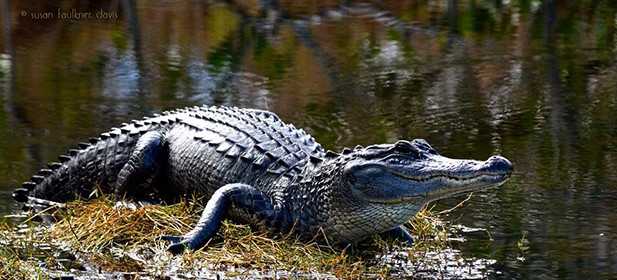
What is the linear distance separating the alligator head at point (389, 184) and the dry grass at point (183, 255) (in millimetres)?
Result: 163

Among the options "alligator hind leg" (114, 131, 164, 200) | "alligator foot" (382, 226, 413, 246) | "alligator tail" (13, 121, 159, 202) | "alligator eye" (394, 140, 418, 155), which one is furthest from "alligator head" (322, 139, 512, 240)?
"alligator tail" (13, 121, 159, 202)

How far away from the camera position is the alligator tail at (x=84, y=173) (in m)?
6.88

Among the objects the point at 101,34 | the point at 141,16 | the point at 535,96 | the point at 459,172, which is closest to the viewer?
the point at 459,172

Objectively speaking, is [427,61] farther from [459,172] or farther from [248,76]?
[459,172]

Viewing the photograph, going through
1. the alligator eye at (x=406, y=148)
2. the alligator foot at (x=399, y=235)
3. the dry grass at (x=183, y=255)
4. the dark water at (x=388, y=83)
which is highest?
the alligator eye at (x=406, y=148)

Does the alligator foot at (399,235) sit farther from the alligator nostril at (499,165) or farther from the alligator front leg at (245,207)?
the alligator nostril at (499,165)

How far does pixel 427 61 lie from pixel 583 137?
2.87 m

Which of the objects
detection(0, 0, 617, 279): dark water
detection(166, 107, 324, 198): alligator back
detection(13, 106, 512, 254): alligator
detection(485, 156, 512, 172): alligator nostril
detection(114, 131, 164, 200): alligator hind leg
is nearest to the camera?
detection(485, 156, 512, 172): alligator nostril

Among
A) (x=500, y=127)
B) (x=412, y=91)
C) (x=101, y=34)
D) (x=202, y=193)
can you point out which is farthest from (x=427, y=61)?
(x=202, y=193)

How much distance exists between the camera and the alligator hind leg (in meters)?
6.69

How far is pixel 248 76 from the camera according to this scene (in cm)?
1055

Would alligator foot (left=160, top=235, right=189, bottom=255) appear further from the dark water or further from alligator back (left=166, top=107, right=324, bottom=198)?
the dark water

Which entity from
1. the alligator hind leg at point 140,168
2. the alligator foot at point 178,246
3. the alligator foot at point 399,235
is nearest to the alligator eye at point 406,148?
the alligator foot at point 399,235

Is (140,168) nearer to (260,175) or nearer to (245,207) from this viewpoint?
(260,175)
